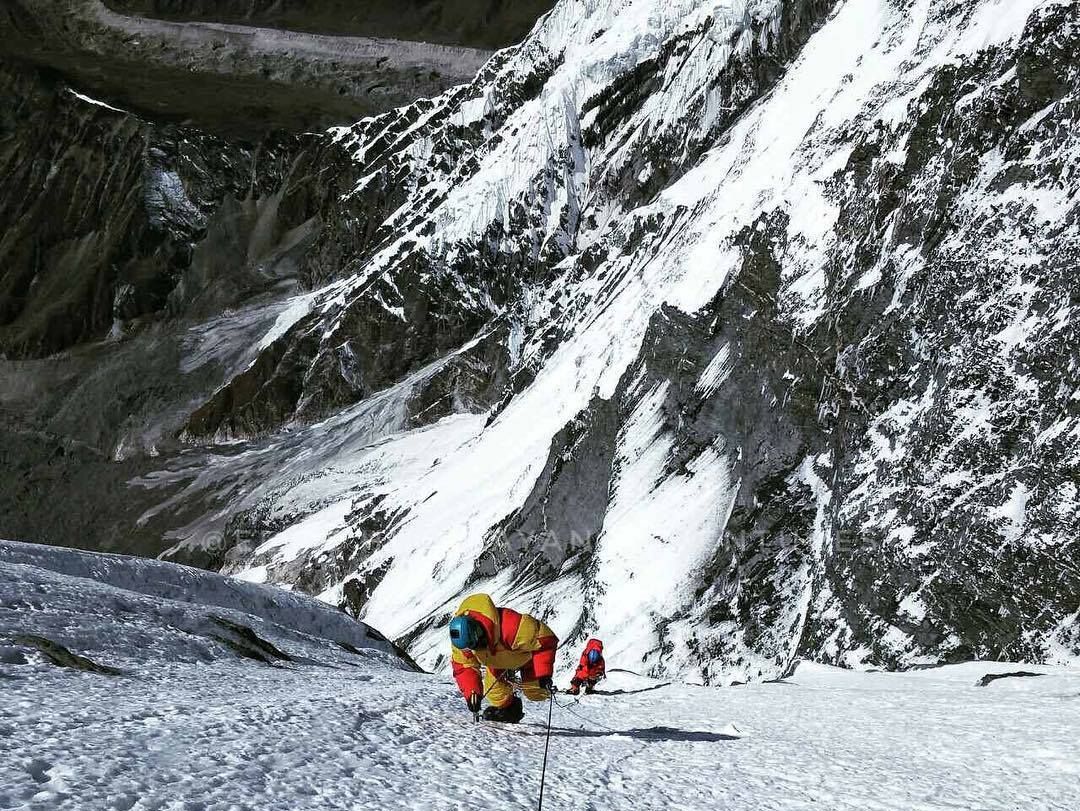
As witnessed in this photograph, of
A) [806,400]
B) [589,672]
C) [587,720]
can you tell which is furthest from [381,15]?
[587,720]

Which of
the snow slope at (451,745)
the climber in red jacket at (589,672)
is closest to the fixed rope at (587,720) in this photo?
the snow slope at (451,745)

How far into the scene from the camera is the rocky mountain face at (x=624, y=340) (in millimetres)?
33781

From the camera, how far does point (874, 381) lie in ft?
125

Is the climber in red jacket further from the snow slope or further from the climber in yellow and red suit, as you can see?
the climber in yellow and red suit

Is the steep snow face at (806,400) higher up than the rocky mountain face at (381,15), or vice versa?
the rocky mountain face at (381,15)

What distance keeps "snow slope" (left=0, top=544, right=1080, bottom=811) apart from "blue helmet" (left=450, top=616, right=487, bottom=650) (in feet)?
2.68

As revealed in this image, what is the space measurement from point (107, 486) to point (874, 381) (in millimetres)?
111872

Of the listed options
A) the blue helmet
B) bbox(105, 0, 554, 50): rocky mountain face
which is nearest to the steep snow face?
the blue helmet

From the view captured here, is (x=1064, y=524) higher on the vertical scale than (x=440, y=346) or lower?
lower

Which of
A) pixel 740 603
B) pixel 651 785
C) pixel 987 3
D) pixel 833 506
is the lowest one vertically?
pixel 651 785

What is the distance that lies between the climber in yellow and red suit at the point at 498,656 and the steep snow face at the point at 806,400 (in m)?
23.4

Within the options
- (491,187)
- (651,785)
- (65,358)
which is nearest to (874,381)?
(651,785)

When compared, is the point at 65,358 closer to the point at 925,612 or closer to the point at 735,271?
the point at 735,271

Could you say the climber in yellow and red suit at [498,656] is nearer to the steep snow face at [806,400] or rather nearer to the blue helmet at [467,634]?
the blue helmet at [467,634]
